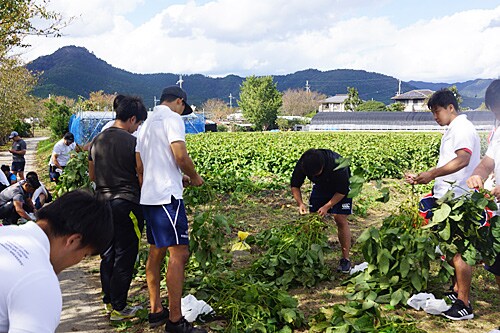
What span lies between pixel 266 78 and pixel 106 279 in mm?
70733

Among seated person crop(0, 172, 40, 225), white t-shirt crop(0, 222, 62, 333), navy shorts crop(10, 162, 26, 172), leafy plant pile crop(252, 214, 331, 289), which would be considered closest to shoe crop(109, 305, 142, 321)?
leafy plant pile crop(252, 214, 331, 289)

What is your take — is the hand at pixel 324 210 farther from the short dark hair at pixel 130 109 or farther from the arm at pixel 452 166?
the short dark hair at pixel 130 109

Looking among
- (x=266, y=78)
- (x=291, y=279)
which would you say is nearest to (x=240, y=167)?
(x=291, y=279)

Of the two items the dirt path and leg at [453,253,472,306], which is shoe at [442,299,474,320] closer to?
leg at [453,253,472,306]

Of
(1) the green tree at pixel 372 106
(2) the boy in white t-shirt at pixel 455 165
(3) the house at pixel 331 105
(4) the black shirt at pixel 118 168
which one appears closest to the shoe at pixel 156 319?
(4) the black shirt at pixel 118 168

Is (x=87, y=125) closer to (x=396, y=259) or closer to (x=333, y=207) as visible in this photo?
(x=333, y=207)

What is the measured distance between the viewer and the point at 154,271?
3453mm

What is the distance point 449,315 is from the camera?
357 cm

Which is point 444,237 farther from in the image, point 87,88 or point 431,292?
point 87,88

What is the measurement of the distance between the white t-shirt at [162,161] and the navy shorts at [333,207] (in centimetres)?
192

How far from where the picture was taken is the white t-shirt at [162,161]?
3.19 meters

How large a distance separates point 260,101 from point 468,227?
6723cm

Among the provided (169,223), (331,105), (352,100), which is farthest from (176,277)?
(331,105)

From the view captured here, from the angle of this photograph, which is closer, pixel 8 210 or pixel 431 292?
pixel 431 292
